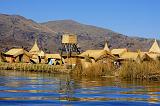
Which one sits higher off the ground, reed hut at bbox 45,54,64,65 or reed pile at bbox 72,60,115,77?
reed hut at bbox 45,54,64,65

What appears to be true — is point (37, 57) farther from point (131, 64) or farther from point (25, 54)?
point (131, 64)

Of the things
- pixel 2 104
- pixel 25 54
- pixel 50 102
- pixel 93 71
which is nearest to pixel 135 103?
pixel 50 102

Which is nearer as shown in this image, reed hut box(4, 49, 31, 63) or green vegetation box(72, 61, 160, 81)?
green vegetation box(72, 61, 160, 81)

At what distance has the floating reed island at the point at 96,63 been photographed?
5250 cm

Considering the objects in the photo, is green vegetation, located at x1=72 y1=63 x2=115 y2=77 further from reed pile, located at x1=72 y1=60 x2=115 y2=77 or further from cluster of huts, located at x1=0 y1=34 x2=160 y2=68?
cluster of huts, located at x1=0 y1=34 x2=160 y2=68

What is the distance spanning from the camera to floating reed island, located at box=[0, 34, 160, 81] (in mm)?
52500

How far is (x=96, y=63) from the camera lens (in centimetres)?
5772

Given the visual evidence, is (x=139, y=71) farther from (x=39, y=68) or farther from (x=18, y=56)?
(x=18, y=56)

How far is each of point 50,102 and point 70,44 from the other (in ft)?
222

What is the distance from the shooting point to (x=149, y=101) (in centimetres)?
2488

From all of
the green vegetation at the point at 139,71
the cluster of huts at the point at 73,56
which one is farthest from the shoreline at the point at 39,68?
the green vegetation at the point at 139,71

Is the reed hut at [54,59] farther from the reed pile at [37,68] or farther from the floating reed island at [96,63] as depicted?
the reed pile at [37,68]

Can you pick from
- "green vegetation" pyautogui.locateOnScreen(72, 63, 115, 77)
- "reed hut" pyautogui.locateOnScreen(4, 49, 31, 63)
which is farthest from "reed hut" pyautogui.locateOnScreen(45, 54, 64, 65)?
"green vegetation" pyautogui.locateOnScreen(72, 63, 115, 77)

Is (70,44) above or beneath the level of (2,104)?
above
